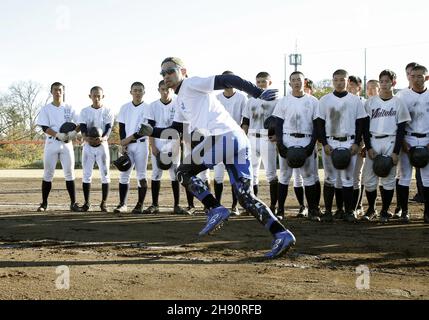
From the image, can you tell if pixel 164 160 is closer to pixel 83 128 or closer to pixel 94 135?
pixel 94 135

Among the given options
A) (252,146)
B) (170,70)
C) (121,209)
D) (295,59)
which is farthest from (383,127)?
(295,59)

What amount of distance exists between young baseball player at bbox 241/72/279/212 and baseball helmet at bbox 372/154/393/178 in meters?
1.80

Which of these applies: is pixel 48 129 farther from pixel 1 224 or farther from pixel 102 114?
pixel 1 224

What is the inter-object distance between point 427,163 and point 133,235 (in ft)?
14.8

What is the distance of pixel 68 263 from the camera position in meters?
5.42

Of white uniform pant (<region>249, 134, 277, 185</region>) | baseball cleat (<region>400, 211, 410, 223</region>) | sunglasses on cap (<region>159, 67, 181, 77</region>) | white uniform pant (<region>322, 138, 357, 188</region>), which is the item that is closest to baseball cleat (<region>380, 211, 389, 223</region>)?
baseball cleat (<region>400, 211, 410, 223</region>)

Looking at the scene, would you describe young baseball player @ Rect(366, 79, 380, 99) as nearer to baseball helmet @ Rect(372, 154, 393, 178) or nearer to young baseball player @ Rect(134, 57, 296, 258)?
baseball helmet @ Rect(372, 154, 393, 178)

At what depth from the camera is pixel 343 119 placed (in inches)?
342

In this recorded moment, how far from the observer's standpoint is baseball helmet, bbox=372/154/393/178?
327 inches

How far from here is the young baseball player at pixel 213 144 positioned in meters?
5.80

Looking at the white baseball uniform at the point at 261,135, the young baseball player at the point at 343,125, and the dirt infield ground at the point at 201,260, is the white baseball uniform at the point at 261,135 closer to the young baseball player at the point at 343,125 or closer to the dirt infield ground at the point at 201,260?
the young baseball player at the point at 343,125

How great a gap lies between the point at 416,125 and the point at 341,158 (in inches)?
52.2
